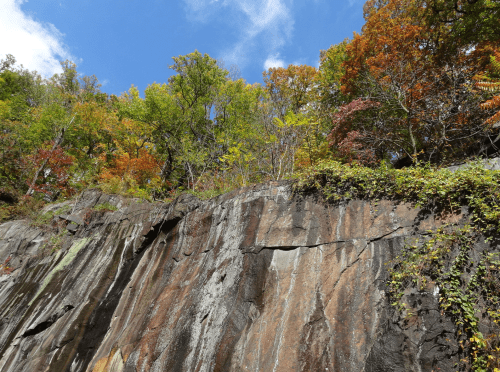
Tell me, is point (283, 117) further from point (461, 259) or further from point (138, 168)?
point (138, 168)

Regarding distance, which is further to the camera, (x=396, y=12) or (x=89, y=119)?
(x=89, y=119)

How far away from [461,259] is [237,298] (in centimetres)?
443

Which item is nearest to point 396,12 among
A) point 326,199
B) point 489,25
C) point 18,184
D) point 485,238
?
point 489,25

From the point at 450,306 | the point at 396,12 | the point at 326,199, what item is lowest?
the point at 450,306

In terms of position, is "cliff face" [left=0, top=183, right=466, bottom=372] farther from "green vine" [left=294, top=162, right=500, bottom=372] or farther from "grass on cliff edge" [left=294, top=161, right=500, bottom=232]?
"grass on cliff edge" [left=294, top=161, right=500, bottom=232]

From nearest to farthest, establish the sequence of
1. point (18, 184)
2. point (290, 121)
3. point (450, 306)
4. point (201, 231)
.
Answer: point (450, 306) < point (201, 231) < point (290, 121) < point (18, 184)

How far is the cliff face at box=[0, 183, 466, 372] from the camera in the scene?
14.3 feet

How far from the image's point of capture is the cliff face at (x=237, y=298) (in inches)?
172

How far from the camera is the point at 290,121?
859 centimetres

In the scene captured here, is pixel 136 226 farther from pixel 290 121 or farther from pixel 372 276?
pixel 372 276

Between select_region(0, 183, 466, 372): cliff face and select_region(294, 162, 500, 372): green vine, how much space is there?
0.20m

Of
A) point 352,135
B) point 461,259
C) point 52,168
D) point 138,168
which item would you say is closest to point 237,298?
point 461,259

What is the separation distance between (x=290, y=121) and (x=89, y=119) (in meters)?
21.5

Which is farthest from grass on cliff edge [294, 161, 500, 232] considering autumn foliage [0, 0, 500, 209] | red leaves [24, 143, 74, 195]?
red leaves [24, 143, 74, 195]
